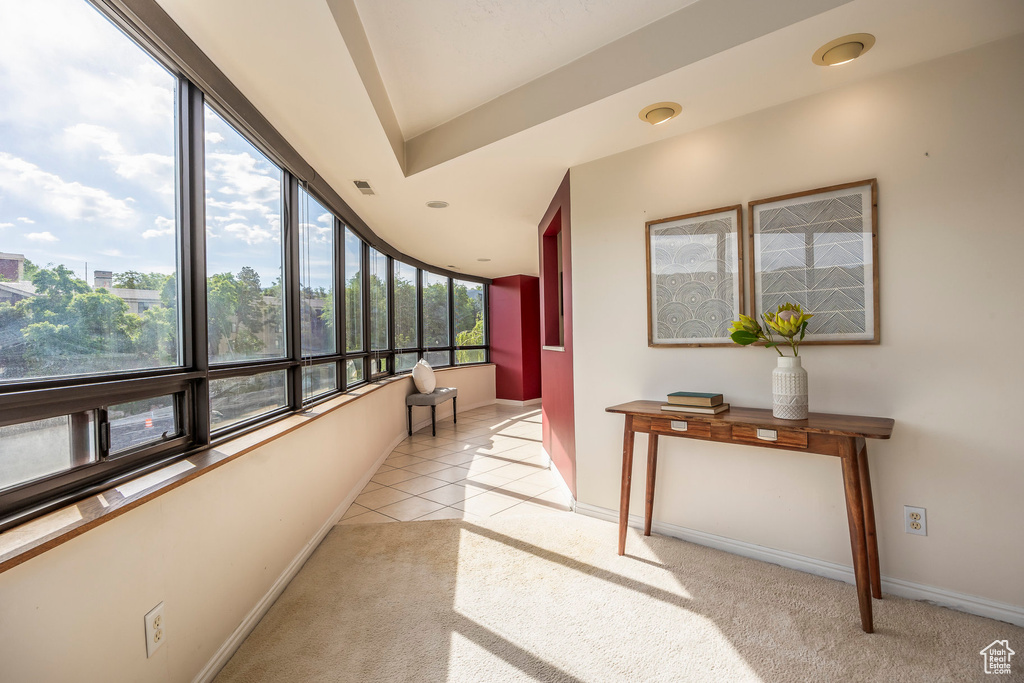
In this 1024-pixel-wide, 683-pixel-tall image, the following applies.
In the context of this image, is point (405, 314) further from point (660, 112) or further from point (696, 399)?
point (696, 399)

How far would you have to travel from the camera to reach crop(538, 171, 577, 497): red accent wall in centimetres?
315

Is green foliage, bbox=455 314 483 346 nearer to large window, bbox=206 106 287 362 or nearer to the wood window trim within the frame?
large window, bbox=206 106 287 362

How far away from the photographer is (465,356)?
25.1 feet

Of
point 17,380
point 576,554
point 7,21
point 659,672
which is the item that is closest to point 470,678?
point 659,672

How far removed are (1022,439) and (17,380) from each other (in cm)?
326

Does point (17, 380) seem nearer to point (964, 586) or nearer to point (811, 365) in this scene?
point (811, 365)

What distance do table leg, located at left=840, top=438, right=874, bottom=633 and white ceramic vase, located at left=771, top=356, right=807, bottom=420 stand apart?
219 millimetres

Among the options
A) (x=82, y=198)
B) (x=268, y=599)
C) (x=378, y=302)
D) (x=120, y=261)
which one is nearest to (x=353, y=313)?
(x=378, y=302)

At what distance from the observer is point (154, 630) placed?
4.33ft

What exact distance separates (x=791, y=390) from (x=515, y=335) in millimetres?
5971

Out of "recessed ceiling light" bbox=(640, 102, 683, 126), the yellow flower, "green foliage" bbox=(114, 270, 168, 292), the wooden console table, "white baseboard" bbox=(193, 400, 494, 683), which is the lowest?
"white baseboard" bbox=(193, 400, 494, 683)

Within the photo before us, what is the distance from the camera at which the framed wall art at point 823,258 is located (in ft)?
6.66

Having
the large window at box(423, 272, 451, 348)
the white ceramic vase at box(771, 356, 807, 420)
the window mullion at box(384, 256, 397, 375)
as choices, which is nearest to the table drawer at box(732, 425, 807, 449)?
the white ceramic vase at box(771, 356, 807, 420)

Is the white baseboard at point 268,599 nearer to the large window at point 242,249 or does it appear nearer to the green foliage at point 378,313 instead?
the large window at point 242,249
